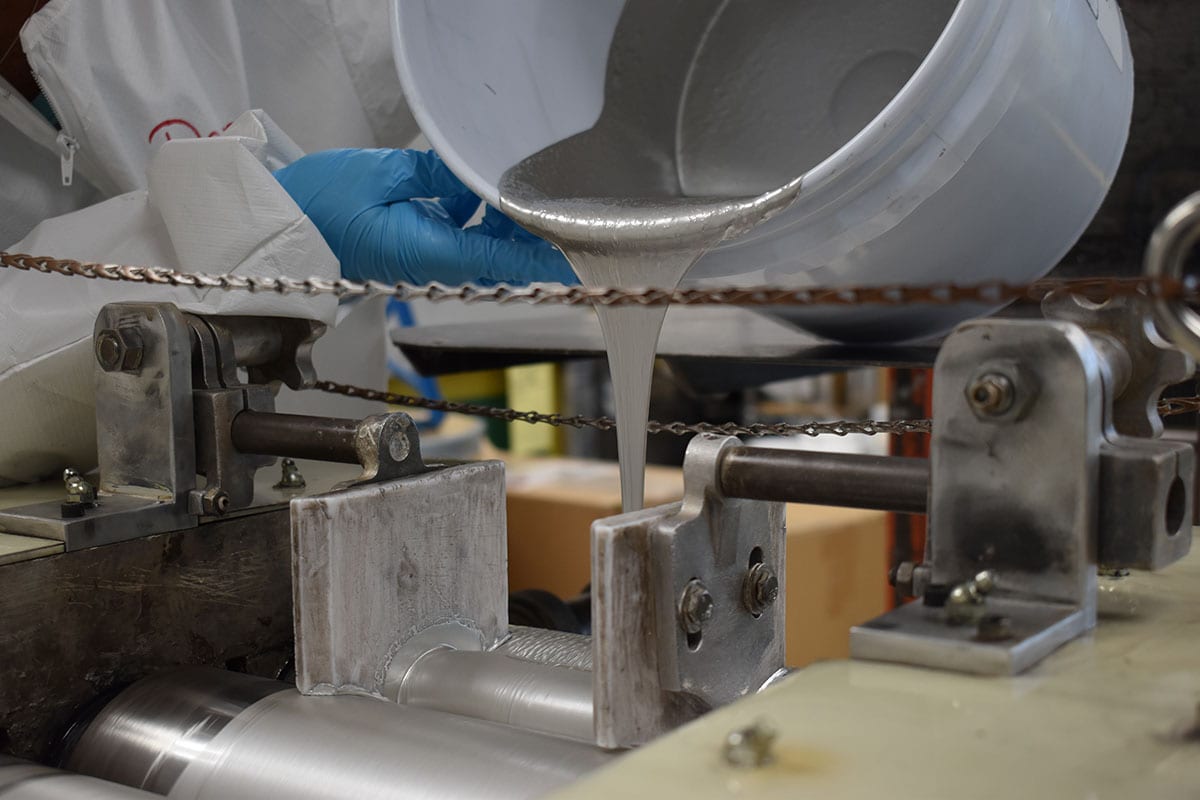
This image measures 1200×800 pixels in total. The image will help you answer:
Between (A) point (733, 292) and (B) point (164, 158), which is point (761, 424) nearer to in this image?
(A) point (733, 292)

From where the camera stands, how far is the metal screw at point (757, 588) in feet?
2.31

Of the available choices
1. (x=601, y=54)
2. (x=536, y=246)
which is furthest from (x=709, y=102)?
(x=536, y=246)

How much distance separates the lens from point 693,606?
0.65 m

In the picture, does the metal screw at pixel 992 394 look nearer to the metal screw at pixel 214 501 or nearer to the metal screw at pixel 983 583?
the metal screw at pixel 983 583

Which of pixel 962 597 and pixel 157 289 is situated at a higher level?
pixel 157 289

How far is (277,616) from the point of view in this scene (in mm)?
1012

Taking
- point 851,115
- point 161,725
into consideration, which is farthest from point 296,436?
point 851,115

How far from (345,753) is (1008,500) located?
37 cm

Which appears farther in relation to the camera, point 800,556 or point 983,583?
point 800,556

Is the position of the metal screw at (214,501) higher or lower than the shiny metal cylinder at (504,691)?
higher

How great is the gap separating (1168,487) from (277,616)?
696 millimetres

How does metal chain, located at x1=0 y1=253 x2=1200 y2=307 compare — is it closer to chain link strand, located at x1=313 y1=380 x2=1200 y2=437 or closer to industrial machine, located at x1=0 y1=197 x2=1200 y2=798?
industrial machine, located at x1=0 y1=197 x2=1200 y2=798

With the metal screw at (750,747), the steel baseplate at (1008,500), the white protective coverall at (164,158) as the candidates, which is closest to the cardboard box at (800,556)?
the white protective coverall at (164,158)

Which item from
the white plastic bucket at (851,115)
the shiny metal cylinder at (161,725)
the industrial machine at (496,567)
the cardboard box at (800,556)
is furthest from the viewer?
the cardboard box at (800,556)
